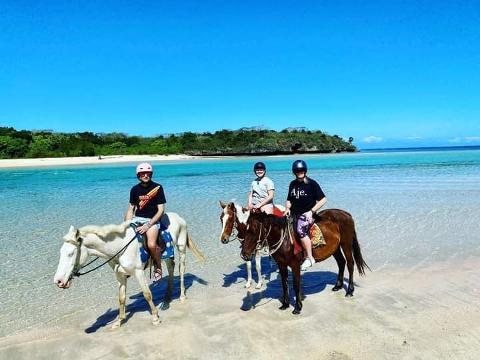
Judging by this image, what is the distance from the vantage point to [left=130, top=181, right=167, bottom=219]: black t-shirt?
613cm

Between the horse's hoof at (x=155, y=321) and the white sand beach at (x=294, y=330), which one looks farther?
the horse's hoof at (x=155, y=321)

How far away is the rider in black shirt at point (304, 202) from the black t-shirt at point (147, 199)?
2.25 metres

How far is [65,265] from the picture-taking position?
494 centimetres

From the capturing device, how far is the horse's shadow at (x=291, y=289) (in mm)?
6617

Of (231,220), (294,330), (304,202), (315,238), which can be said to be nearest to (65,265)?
(231,220)

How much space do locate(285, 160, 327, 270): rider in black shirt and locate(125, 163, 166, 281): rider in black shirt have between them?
2.24m

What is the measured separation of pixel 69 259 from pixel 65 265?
90 millimetres

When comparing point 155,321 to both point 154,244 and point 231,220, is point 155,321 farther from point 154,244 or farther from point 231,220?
point 231,220

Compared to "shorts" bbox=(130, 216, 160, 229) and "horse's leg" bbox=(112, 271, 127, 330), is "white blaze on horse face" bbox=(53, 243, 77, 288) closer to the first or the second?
"horse's leg" bbox=(112, 271, 127, 330)

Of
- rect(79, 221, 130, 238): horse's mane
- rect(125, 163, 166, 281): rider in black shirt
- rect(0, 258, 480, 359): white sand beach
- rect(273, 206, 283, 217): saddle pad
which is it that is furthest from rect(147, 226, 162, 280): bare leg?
rect(273, 206, 283, 217): saddle pad

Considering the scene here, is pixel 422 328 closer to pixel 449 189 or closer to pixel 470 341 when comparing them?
pixel 470 341

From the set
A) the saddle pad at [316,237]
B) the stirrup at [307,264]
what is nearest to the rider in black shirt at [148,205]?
the stirrup at [307,264]

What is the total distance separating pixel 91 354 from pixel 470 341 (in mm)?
5026

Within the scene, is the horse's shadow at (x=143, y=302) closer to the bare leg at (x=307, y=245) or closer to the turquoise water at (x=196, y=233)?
the turquoise water at (x=196, y=233)
